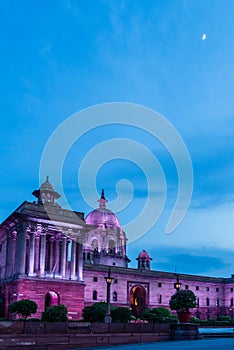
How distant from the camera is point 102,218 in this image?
85938 millimetres

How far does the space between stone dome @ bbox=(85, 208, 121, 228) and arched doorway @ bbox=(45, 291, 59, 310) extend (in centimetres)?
3617

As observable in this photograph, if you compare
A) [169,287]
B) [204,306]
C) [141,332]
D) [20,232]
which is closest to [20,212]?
[20,232]

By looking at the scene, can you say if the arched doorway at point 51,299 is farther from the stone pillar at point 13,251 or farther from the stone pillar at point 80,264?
the stone pillar at point 13,251

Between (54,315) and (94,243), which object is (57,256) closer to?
(54,315)

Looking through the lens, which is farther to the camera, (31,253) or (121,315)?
(31,253)

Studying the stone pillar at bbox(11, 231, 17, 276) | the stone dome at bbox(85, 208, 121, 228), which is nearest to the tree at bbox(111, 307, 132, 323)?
the stone pillar at bbox(11, 231, 17, 276)

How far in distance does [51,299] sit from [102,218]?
3787 centimetres

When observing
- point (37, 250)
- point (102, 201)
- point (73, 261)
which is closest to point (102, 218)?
point (102, 201)

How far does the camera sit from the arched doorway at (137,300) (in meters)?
67.9

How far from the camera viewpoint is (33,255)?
46906 mm

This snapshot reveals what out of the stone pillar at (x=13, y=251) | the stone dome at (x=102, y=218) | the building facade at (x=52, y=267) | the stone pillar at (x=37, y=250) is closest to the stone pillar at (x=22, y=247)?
the building facade at (x=52, y=267)

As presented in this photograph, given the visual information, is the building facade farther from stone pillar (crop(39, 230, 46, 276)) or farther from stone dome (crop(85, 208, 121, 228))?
stone dome (crop(85, 208, 121, 228))

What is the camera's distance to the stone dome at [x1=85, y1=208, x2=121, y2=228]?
85.4 metres

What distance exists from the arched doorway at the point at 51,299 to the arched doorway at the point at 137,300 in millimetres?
21423
